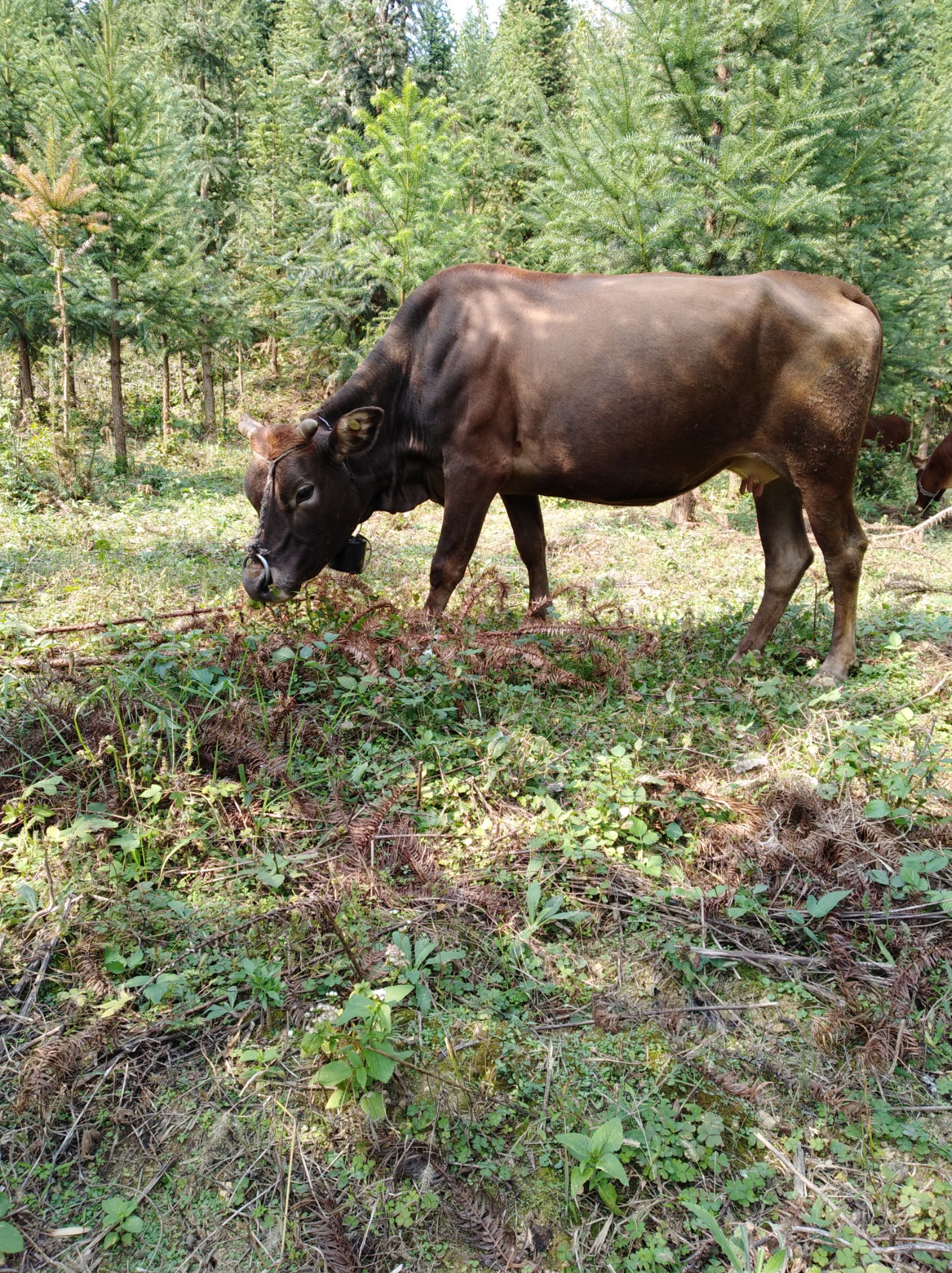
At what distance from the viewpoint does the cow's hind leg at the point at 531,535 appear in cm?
546

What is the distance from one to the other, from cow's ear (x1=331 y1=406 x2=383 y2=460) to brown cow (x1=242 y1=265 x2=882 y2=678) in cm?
1

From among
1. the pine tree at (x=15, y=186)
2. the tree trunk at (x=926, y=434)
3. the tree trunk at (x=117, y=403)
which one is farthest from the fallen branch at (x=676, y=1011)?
the tree trunk at (x=926, y=434)

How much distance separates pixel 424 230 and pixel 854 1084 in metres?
12.6

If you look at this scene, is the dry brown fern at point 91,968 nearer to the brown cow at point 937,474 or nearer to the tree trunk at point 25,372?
the brown cow at point 937,474

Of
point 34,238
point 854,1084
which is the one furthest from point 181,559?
point 34,238

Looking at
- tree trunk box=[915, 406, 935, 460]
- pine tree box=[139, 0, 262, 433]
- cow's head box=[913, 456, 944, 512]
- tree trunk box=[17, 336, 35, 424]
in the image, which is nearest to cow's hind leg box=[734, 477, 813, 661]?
cow's head box=[913, 456, 944, 512]

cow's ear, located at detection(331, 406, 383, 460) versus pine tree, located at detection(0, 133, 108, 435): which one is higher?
pine tree, located at detection(0, 133, 108, 435)

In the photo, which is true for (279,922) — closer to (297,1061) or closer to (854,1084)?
(297,1061)

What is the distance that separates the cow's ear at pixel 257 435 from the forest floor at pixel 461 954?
1.09 m

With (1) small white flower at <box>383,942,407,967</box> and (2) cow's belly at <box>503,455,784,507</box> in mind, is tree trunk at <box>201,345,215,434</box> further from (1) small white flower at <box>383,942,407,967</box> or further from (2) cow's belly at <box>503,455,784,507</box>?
(1) small white flower at <box>383,942,407,967</box>

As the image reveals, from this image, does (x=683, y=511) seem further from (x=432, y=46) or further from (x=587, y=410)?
(x=432, y=46)

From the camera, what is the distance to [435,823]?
3170 millimetres

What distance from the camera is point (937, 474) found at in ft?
40.5

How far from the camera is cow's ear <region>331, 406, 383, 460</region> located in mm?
4566
